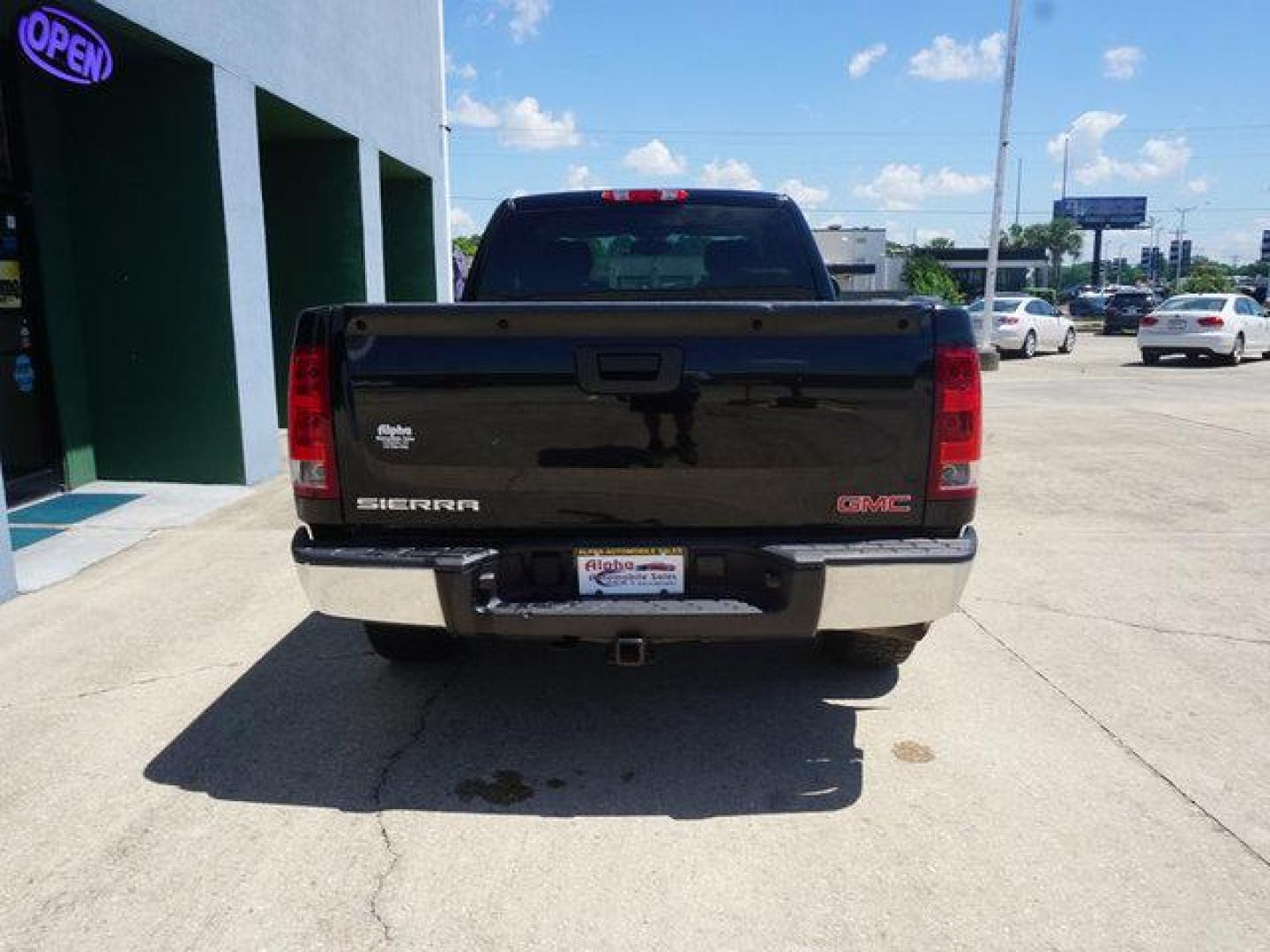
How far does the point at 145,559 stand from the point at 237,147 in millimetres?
3666

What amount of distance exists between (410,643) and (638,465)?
164 cm

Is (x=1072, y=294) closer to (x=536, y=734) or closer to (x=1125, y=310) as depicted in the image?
(x=1125, y=310)

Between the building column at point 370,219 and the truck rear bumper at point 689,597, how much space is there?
26.9ft

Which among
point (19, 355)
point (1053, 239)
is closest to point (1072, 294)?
point (1053, 239)

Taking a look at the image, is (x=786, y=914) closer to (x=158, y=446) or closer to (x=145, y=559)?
(x=145, y=559)

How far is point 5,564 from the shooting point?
17.3 ft

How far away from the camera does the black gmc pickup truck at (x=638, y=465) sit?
2982 millimetres

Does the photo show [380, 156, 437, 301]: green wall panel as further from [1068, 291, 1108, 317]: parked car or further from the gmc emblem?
[1068, 291, 1108, 317]: parked car

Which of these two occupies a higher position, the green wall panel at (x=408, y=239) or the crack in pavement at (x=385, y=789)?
the green wall panel at (x=408, y=239)

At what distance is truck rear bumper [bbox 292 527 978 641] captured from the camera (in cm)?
298

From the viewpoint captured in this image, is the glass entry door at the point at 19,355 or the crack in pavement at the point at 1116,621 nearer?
the crack in pavement at the point at 1116,621

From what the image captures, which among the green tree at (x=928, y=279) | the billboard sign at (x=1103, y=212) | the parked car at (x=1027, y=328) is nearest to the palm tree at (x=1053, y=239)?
the billboard sign at (x=1103, y=212)

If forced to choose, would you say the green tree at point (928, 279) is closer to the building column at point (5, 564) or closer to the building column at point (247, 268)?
the building column at point (247, 268)

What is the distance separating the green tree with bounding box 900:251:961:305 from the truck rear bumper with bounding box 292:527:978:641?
5370 centimetres
